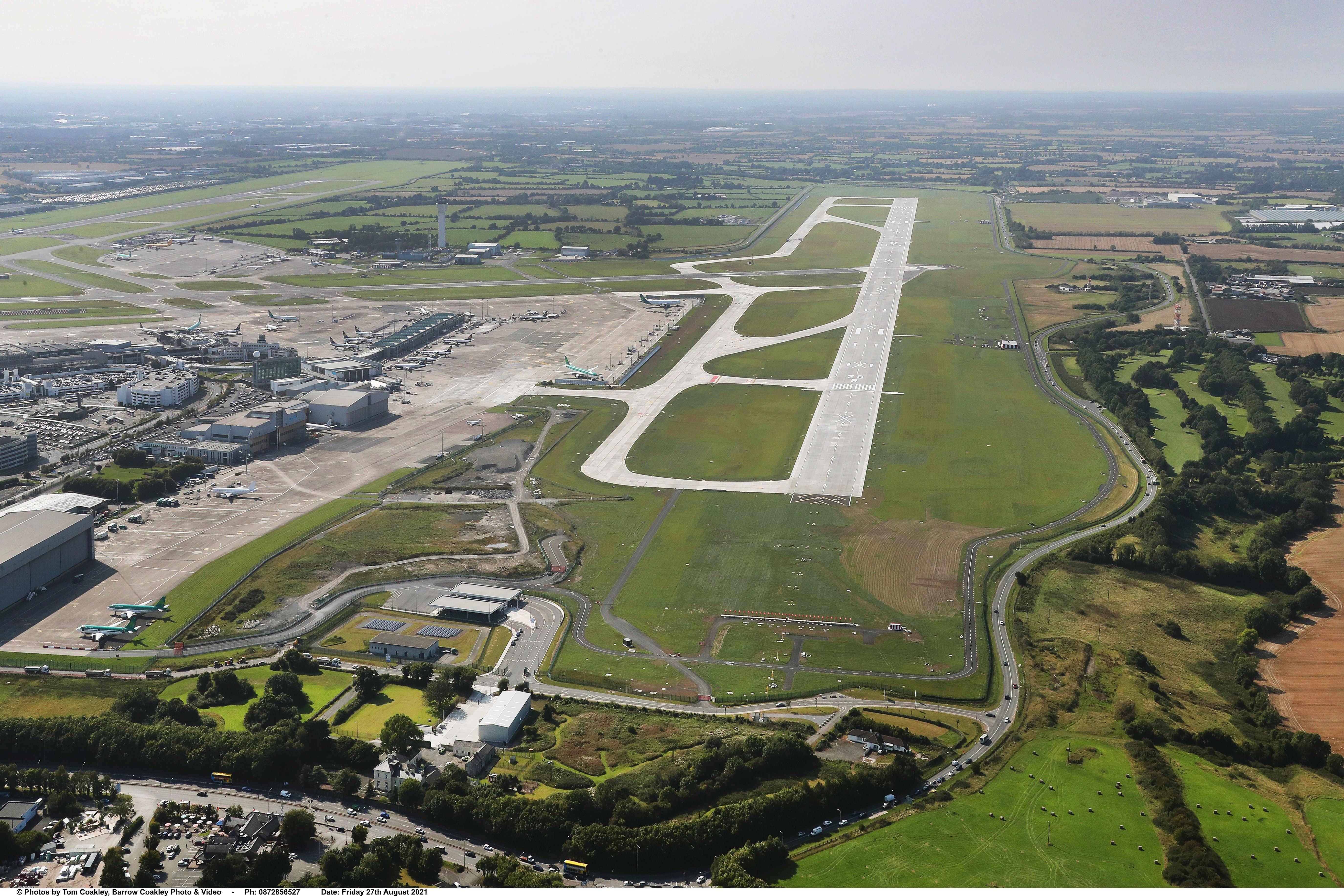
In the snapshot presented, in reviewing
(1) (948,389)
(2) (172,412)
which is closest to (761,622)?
(1) (948,389)

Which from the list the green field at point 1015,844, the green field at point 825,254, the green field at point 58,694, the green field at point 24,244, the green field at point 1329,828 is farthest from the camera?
the green field at point 825,254

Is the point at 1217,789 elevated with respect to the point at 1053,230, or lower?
lower

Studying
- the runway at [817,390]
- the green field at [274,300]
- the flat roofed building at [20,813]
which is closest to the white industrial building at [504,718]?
A: the flat roofed building at [20,813]

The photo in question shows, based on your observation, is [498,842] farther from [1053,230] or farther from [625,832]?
[1053,230]

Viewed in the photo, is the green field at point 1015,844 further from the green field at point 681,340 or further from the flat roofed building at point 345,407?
the green field at point 681,340

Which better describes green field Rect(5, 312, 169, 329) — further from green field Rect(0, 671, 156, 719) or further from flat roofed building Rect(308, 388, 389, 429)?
green field Rect(0, 671, 156, 719)

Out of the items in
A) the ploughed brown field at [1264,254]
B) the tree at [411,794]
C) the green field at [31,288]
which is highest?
the ploughed brown field at [1264,254]

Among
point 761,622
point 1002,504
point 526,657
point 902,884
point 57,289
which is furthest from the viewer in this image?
point 57,289

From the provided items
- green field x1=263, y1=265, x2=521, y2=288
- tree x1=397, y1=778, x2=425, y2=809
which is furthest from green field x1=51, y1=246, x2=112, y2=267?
tree x1=397, y1=778, x2=425, y2=809
